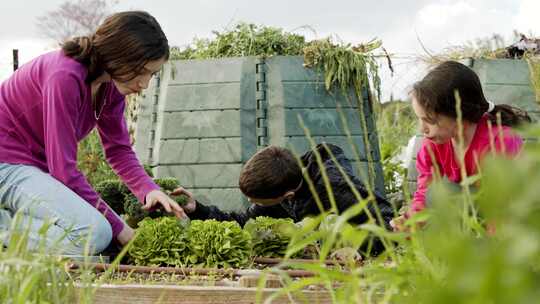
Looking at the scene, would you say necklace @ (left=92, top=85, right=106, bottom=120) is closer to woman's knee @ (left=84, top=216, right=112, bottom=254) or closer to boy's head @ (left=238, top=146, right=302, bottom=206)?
woman's knee @ (left=84, top=216, right=112, bottom=254)

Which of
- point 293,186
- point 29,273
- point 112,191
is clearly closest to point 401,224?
point 29,273

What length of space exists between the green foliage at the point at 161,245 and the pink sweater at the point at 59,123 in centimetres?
12

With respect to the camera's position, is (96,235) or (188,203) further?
(188,203)

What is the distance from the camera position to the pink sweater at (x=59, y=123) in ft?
10.8

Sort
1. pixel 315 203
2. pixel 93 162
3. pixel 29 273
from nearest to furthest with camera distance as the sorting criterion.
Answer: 1. pixel 29 273
2. pixel 315 203
3. pixel 93 162

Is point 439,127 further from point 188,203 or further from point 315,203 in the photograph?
point 188,203

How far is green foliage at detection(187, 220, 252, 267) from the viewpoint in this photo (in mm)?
3396

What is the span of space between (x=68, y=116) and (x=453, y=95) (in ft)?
5.25

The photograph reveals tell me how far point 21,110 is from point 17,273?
1.95 metres

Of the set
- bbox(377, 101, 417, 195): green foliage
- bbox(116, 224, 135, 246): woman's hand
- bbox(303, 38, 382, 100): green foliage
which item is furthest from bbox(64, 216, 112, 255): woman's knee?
bbox(377, 101, 417, 195): green foliage

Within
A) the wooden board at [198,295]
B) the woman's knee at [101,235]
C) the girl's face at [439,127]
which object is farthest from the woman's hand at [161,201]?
the wooden board at [198,295]

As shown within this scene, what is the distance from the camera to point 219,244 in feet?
11.1

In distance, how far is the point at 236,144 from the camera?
5.33 m

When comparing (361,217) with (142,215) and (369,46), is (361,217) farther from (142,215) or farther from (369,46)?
(369,46)
